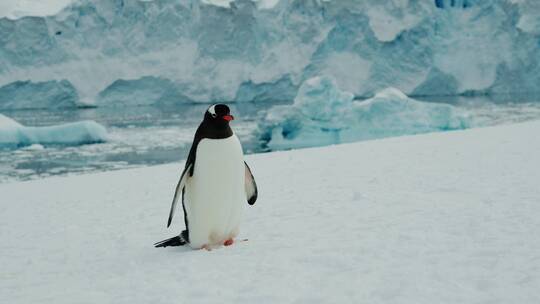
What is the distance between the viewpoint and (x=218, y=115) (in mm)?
2842

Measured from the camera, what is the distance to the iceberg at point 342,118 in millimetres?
18406

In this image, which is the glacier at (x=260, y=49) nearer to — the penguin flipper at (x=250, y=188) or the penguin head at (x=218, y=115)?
the penguin flipper at (x=250, y=188)

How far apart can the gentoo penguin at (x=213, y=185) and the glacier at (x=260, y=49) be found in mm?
33743

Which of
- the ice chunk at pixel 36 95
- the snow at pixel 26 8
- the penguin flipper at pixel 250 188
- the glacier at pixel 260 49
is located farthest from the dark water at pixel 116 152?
the snow at pixel 26 8

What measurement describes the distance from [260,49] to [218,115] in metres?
34.7

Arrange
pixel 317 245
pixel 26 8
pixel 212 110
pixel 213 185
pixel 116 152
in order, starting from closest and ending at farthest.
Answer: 1. pixel 317 245
2. pixel 212 110
3. pixel 213 185
4. pixel 116 152
5. pixel 26 8

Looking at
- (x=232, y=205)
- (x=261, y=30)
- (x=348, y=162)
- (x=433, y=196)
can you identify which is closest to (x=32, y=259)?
(x=232, y=205)

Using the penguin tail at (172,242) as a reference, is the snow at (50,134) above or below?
above

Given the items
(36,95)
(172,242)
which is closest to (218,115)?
(172,242)

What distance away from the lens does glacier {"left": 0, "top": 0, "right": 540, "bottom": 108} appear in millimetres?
35031

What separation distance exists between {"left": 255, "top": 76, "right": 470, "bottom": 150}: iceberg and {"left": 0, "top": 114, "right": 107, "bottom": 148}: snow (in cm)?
581

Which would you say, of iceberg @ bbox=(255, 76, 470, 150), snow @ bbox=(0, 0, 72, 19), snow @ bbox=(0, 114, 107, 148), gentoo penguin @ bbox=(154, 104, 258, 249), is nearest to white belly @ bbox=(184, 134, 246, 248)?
gentoo penguin @ bbox=(154, 104, 258, 249)

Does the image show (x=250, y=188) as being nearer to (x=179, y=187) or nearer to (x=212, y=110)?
(x=179, y=187)

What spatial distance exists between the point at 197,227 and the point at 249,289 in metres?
0.94
